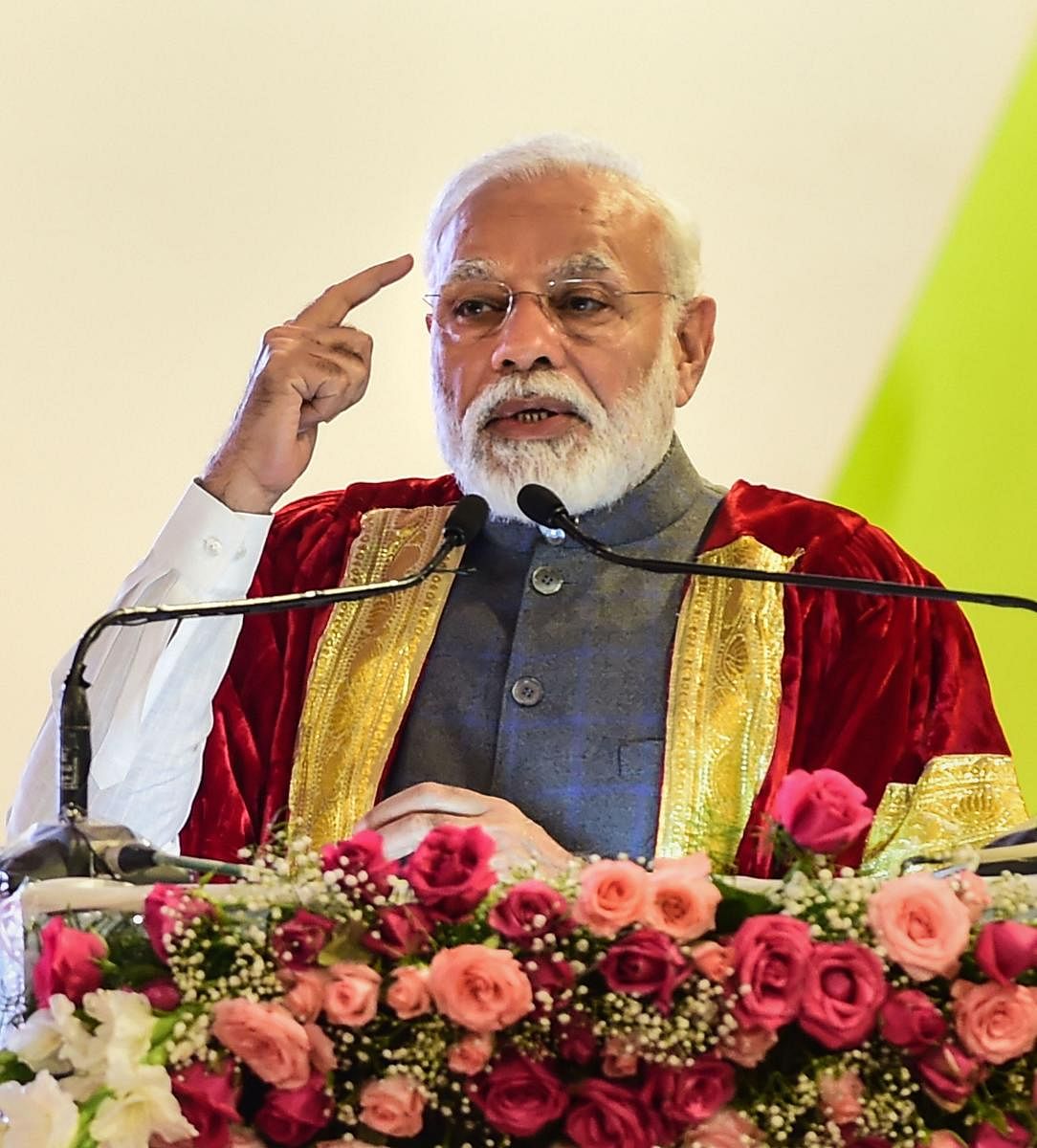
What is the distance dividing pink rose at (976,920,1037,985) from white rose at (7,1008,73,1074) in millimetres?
604

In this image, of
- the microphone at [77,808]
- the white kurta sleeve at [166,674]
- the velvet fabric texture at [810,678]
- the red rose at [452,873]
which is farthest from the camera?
the velvet fabric texture at [810,678]

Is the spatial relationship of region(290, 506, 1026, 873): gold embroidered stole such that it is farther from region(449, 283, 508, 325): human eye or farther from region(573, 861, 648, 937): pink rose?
region(573, 861, 648, 937): pink rose

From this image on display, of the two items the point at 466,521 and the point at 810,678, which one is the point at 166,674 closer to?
the point at 466,521

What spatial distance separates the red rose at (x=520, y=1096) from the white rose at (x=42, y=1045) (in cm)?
27

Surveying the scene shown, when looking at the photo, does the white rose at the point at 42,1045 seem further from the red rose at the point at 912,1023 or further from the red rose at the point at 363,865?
the red rose at the point at 912,1023

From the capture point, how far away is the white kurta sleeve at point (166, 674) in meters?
2.30

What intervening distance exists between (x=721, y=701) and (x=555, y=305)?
587 mm

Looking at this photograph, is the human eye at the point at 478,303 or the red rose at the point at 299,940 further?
the human eye at the point at 478,303

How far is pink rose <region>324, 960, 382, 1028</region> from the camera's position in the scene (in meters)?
1.25

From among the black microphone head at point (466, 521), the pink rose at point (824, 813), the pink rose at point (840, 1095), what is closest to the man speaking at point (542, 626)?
the black microphone head at point (466, 521)

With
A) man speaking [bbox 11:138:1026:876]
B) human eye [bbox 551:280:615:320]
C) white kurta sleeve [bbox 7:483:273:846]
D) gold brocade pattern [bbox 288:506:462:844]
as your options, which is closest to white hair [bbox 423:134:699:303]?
man speaking [bbox 11:138:1026:876]

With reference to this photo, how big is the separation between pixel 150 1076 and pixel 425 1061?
0.58ft

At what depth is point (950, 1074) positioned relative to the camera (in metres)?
1.25

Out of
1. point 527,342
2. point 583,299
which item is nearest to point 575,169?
point 583,299
